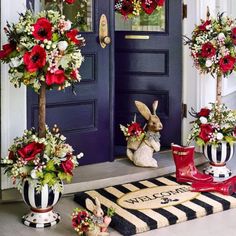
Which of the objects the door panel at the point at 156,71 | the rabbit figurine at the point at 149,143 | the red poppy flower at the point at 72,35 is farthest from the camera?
the door panel at the point at 156,71

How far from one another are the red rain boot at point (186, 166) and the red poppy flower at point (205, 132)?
232mm

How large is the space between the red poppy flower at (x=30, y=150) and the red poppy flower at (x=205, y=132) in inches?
62.7

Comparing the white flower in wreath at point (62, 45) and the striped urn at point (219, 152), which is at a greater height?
the white flower in wreath at point (62, 45)

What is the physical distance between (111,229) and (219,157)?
4.76 ft

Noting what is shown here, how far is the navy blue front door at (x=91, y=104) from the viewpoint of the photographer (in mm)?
4414

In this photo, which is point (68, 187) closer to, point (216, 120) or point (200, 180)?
point (200, 180)

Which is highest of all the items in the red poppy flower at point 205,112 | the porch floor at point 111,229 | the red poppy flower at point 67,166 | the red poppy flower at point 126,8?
the red poppy flower at point 126,8

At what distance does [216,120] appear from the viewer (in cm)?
460

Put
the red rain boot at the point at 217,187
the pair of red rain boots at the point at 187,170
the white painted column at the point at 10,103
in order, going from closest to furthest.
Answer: the white painted column at the point at 10,103, the red rain boot at the point at 217,187, the pair of red rain boots at the point at 187,170

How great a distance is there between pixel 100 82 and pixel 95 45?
31 centimetres

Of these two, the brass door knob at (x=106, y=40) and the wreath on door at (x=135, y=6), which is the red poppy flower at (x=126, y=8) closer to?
the wreath on door at (x=135, y=6)

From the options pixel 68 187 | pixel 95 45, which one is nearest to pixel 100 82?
pixel 95 45

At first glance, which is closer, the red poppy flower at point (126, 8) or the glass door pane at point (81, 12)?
the glass door pane at point (81, 12)

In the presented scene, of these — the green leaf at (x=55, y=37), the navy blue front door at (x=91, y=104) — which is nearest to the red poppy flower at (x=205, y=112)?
the navy blue front door at (x=91, y=104)
